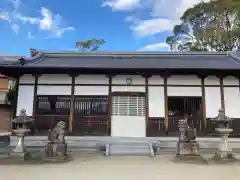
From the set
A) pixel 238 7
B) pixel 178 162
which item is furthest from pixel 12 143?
pixel 238 7

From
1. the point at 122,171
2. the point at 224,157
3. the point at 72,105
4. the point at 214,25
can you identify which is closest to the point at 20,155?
the point at 72,105

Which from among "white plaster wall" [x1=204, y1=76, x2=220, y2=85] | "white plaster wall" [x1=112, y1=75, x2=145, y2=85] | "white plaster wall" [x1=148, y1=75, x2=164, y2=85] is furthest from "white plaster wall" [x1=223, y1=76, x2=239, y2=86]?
"white plaster wall" [x1=112, y1=75, x2=145, y2=85]

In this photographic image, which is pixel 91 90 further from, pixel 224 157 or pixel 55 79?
pixel 224 157

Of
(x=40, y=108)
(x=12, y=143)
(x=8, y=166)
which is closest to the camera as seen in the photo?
(x=8, y=166)

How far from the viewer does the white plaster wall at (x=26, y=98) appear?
12.7 metres

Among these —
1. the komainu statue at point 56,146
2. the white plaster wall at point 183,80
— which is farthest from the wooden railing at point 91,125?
the white plaster wall at point 183,80

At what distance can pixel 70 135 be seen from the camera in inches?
487

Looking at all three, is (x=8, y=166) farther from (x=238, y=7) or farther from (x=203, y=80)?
(x=238, y=7)

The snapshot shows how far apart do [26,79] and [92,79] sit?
11.6ft

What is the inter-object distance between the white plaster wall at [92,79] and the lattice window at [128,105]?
1.08 m

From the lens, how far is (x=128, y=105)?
1301cm

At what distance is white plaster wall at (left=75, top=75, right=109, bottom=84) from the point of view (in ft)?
42.8

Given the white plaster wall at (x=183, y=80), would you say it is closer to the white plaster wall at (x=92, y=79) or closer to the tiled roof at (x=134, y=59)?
the tiled roof at (x=134, y=59)

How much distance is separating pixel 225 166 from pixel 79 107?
298 inches
